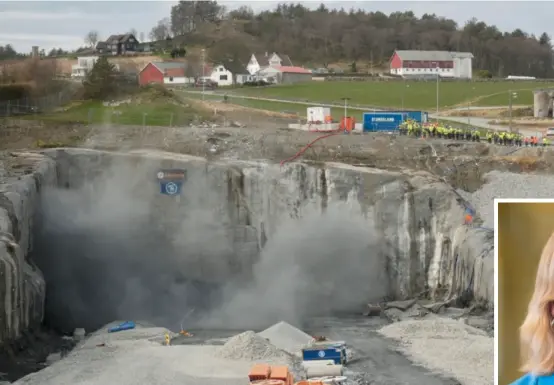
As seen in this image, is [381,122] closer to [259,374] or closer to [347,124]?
[347,124]

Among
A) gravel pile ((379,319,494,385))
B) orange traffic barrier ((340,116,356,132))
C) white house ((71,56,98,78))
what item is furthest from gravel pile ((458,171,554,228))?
white house ((71,56,98,78))

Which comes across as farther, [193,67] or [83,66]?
[193,67]

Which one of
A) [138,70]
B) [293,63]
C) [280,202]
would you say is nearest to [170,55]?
[138,70]

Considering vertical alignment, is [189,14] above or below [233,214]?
above

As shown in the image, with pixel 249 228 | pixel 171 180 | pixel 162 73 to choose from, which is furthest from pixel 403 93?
pixel 171 180

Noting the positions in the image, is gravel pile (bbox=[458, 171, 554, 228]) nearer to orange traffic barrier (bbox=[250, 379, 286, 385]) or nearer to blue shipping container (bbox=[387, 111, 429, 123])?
blue shipping container (bbox=[387, 111, 429, 123])

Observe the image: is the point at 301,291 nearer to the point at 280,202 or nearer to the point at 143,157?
the point at 280,202
